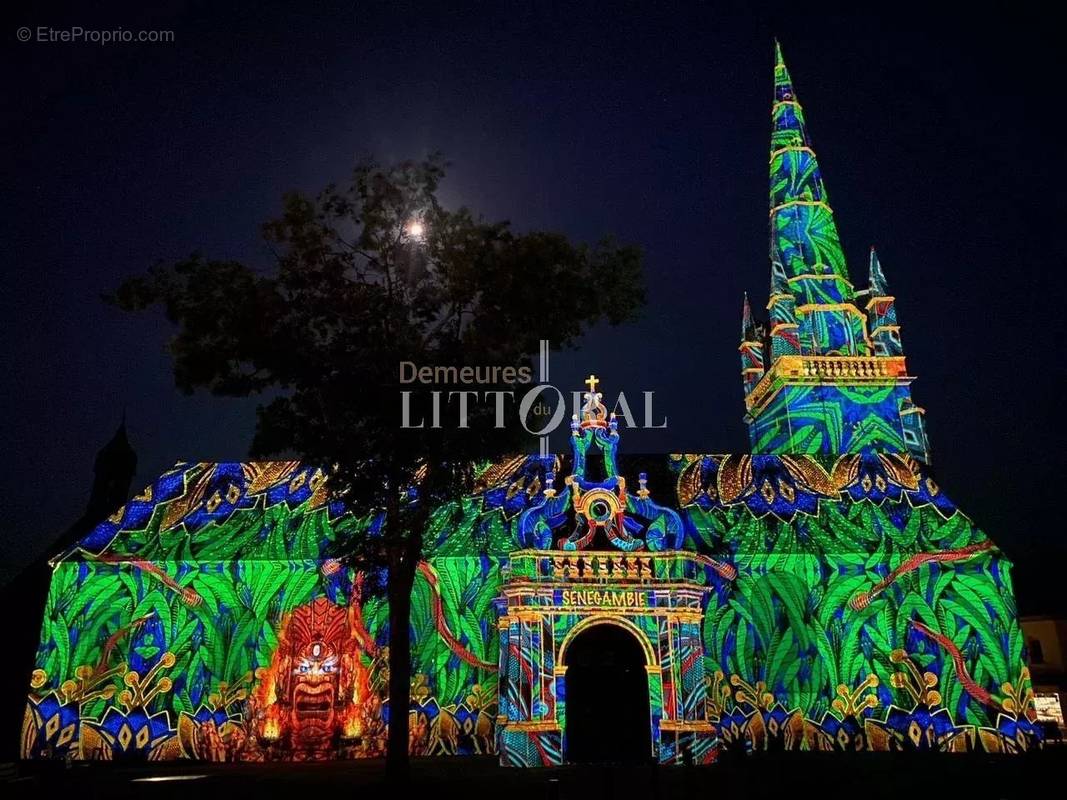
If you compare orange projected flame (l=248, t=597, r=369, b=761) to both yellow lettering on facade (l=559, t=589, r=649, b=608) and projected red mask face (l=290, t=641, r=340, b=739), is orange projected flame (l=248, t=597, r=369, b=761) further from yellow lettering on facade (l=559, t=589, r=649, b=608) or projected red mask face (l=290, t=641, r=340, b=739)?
yellow lettering on facade (l=559, t=589, r=649, b=608)

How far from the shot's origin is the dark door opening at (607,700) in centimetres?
1712

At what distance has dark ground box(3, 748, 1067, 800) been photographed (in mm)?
10250

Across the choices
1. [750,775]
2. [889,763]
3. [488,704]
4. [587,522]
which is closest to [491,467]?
[587,522]

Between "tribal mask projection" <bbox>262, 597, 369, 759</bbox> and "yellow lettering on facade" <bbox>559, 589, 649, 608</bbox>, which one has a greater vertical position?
"yellow lettering on facade" <bbox>559, 589, 649, 608</bbox>

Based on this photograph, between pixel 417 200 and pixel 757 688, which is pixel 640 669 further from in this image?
pixel 417 200

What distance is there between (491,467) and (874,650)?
10195 millimetres

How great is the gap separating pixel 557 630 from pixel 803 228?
29.5 meters

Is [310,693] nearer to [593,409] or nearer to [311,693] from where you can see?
[311,693]

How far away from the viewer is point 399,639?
47.4 ft

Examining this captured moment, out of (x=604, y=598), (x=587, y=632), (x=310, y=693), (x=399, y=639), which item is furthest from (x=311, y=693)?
(x=604, y=598)

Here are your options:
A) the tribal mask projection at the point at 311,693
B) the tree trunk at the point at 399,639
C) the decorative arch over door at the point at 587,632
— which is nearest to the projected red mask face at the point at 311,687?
the tribal mask projection at the point at 311,693

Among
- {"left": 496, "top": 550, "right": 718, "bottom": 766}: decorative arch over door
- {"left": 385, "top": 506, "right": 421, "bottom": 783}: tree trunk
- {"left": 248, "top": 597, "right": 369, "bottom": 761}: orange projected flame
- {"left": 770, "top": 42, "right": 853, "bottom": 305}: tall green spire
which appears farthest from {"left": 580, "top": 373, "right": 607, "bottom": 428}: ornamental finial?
{"left": 770, "top": 42, "right": 853, "bottom": 305}: tall green spire

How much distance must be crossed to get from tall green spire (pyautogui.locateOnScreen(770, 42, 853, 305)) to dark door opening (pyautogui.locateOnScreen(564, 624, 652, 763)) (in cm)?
2627

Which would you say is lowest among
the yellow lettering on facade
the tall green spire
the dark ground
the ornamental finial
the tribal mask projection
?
the dark ground
